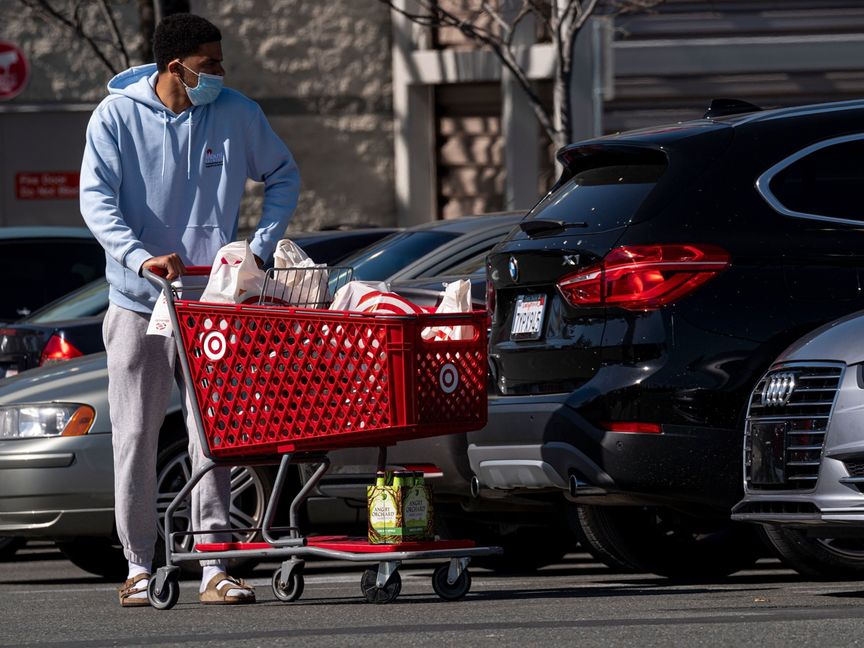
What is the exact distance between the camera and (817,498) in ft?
20.6

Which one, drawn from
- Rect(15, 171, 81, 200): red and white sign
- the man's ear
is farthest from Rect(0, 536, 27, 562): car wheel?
Rect(15, 171, 81, 200): red and white sign

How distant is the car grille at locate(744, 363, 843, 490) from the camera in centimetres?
633

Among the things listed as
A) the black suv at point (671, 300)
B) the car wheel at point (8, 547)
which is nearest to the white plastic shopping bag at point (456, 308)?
the black suv at point (671, 300)

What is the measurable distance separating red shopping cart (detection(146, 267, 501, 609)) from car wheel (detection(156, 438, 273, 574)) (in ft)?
5.19

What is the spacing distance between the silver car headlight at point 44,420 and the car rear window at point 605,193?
223cm

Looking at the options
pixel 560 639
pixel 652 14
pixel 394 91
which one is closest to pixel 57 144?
pixel 394 91

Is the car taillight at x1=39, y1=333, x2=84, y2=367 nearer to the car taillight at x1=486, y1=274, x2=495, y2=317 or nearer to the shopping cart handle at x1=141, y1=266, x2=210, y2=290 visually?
the car taillight at x1=486, y1=274, x2=495, y2=317

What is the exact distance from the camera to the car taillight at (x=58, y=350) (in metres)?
10.6

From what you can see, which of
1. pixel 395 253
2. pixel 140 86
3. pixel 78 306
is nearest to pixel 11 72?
pixel 78 306

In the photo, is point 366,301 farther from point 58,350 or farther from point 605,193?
point 58,350

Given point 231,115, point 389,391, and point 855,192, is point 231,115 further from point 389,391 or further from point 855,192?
point 855,192

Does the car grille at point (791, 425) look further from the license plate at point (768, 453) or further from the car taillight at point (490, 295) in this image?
the car taillight at point (490, 295)

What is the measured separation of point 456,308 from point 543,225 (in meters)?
0.78

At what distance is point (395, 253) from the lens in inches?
383
